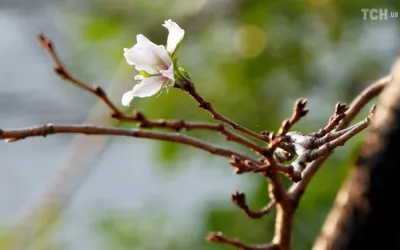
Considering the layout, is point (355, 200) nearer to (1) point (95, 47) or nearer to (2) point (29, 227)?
(2) point (29, 227)

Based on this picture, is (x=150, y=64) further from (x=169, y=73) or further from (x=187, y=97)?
(x=187, y=97)

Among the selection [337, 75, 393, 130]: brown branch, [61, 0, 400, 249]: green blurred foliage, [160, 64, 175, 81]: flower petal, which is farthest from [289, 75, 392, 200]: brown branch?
[61, 0, 400, 249]: green blurred foliage

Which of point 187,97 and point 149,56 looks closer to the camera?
point 149,56

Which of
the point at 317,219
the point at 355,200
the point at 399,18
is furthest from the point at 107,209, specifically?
the point at 355,200

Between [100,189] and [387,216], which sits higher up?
[100,189]

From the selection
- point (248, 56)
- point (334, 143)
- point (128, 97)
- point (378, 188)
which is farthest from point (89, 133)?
point (248, 56)

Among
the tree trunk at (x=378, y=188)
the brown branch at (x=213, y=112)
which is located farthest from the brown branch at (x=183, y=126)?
the tree trunk at (x=378, y=188)

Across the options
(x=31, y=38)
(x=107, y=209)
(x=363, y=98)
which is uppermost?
(x=31, y=38)
